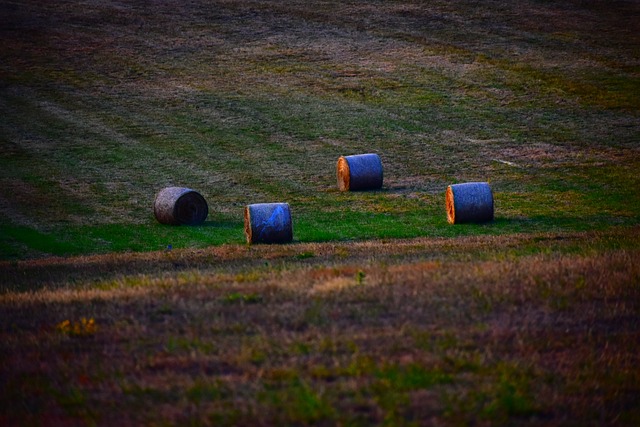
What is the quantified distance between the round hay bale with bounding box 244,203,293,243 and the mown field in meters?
0.46

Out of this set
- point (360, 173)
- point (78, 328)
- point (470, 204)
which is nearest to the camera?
point (78, 328)

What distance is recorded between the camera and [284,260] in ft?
51.3

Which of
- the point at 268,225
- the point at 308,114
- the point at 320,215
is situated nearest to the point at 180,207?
the point at 320,215

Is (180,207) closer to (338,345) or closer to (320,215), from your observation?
(320,215)

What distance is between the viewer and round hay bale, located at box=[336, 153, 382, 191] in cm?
A: 2730

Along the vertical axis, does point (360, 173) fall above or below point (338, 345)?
below

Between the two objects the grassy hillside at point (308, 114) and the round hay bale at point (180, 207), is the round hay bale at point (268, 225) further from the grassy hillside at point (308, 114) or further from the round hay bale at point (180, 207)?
the round hay bale at point (180, 207)

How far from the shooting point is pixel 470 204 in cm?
2148

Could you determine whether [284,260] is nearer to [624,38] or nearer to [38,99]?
[38,99]

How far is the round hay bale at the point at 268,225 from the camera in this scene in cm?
1925

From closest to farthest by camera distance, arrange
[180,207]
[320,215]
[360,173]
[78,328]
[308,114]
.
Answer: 1. [78,328]
2. [180,207]
3. [320,215]
4. [360,173]
5. [308,114]

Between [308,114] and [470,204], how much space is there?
18.8 meters

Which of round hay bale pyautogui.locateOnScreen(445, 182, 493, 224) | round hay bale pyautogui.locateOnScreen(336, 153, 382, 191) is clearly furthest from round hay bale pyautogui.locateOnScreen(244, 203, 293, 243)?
round hay bale pyautogui.locateOnScreen(336, 153, 382, 191)

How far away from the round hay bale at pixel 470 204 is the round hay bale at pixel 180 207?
6910mm
